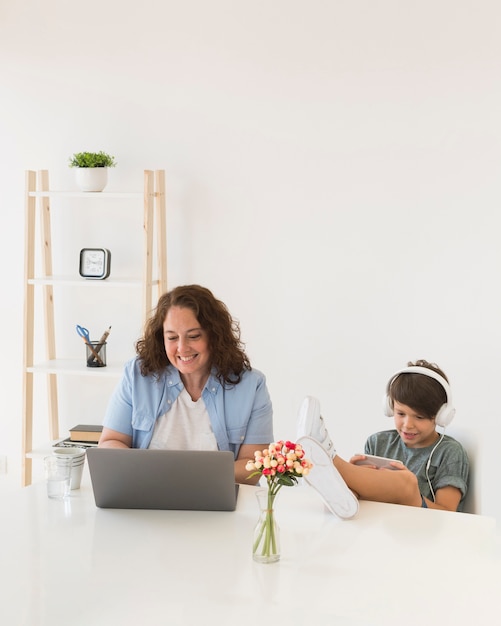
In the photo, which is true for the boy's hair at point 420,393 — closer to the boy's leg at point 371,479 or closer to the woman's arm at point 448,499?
the woman's arm at point 448,499

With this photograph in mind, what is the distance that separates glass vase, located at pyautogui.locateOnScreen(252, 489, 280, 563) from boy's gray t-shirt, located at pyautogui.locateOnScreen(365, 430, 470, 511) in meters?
0.82

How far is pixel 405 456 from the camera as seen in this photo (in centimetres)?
258

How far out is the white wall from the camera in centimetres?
336

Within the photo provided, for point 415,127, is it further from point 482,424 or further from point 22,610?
point 22,610

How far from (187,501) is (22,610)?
1.95 ft

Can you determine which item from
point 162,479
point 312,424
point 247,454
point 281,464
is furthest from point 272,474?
point 247,454

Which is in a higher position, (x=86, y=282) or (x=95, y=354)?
(x=86, y=282)

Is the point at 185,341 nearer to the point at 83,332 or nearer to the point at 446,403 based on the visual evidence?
the point at 446,403

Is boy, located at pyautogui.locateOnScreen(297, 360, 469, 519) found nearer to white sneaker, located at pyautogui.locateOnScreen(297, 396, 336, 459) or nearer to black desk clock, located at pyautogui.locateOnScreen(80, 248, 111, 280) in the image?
white sneaker, located at pyautogui.locateOnScreen(297, 396, 336, 459)

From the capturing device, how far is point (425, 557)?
177 centimetres

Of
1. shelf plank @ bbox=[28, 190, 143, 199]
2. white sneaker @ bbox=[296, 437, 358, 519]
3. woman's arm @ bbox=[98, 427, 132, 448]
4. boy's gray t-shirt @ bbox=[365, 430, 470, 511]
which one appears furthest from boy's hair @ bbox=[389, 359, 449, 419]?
shelf plank @ bbox=[28, 190, 143, 199]

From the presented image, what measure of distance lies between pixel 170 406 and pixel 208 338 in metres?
0.23

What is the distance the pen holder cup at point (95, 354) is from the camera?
364cm

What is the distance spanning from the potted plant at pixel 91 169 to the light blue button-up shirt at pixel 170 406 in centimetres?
134
